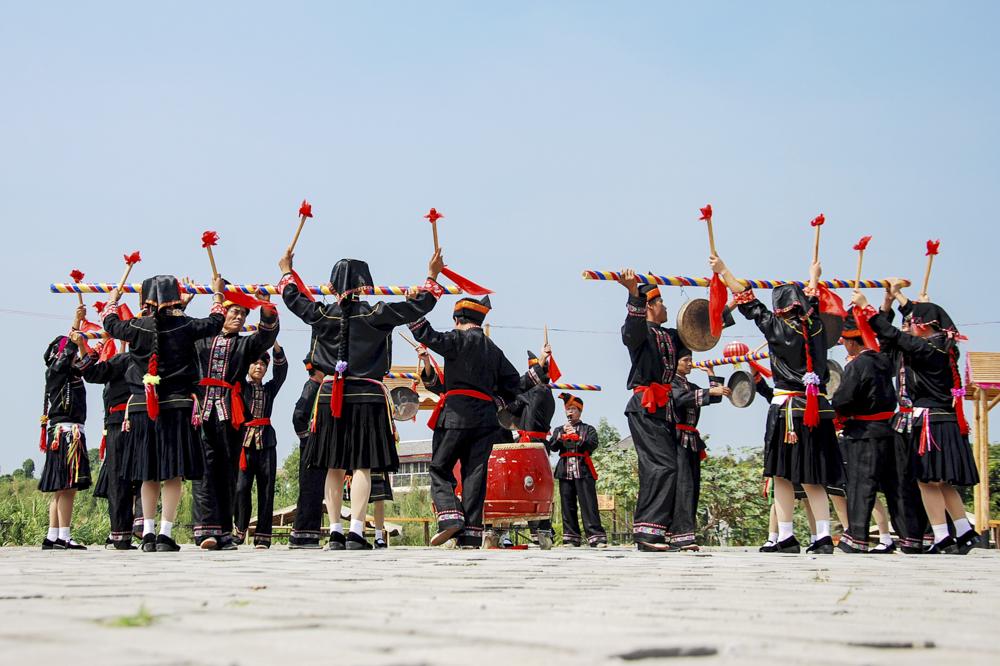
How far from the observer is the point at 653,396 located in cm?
801

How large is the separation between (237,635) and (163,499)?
6.03 m

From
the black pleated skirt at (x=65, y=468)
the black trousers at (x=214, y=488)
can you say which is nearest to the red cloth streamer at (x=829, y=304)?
the black trousers at (x=214, y=488)

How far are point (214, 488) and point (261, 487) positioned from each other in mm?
1079

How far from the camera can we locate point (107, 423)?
33.1 ft

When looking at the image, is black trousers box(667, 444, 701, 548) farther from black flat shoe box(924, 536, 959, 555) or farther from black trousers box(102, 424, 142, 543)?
black trousers box(102, 424, 142, 543)

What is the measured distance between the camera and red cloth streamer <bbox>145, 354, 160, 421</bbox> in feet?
26.5

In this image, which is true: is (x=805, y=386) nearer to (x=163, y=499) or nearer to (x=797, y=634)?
(x=163, y=499)

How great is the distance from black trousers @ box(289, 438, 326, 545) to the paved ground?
382 centimetres

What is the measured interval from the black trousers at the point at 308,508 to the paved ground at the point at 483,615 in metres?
3.82

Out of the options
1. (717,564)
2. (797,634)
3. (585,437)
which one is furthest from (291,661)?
(585,437)

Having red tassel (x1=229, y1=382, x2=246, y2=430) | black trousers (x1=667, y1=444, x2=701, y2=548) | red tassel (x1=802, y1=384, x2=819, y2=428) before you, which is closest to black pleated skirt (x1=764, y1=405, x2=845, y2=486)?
red tassel (x1=802, y1=384, x2=819, y2=428)

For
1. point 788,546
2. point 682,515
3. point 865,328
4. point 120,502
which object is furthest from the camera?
point 865,328

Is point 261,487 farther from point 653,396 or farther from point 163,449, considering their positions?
point 653,396

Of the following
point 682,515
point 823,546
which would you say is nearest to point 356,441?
point 682,515
